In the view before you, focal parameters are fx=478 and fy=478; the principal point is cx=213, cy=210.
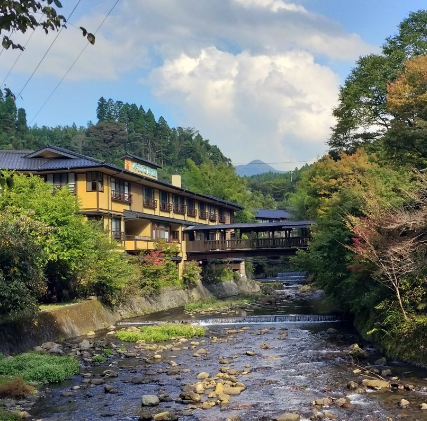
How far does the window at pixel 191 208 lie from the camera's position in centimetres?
4802

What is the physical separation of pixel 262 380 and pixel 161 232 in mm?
26255

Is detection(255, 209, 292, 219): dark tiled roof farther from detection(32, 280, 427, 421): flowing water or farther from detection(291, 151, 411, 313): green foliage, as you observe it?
detection(32, 280, 427, 421): flowing water

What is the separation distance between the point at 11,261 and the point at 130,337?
710 cm

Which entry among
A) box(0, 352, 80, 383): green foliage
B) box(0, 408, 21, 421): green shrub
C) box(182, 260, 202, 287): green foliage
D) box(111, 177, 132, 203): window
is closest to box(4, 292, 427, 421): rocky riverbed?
box(0, 352, 80, 383): green foliage

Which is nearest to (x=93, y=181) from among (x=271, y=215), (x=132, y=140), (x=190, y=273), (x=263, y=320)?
(x=190, y=273)

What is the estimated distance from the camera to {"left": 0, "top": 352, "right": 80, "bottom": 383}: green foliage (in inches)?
587

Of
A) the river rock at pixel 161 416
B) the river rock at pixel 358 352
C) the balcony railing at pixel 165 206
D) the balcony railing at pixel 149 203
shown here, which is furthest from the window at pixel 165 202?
the river rock at pixel 161 416

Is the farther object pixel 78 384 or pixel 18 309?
pixel 18 309

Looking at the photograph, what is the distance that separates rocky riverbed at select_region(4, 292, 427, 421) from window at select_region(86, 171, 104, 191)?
13.4 m

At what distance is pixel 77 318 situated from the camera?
2411 cm

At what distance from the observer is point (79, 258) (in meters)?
25.2

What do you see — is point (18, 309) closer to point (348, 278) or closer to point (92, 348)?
point (92, 348)

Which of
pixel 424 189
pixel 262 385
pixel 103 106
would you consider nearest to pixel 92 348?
Answer: pixel 262 385

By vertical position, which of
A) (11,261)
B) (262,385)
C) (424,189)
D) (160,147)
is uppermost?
(160,147)
